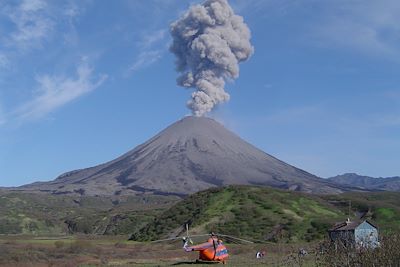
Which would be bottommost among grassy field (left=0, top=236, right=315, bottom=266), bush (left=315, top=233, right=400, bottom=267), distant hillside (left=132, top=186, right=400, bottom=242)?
grassy field (left=0, top=236, right=315, bottom=266)

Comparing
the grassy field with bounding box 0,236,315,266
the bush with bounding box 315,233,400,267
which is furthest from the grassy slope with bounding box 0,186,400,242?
the bush with bounding box 315,233,400,267

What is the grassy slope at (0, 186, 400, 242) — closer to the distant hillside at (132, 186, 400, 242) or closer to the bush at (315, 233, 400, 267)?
the distant hillside at (132, 186, 400, 242)

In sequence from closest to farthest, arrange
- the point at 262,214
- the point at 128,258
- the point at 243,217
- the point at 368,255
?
the point at 368,255 < the point at 128,258 < the point at 243,217 < the point at 262,214

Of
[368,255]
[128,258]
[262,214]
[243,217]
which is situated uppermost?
[262,214]

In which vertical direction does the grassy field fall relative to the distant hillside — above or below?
below

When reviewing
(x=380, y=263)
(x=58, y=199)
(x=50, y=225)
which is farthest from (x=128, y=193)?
(x=380, y=263)

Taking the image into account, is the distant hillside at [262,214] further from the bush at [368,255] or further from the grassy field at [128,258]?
the bush at [368,255]

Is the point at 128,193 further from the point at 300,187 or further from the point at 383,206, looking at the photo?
the point at 383,206

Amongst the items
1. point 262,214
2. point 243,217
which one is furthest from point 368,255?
point 262,214

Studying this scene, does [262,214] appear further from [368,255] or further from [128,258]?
[368,255]

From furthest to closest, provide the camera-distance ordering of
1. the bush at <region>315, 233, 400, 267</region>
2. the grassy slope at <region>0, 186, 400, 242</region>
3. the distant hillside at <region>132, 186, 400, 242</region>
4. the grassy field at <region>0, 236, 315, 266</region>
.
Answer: the grassy slope at <region>0, 186, 400, 242</region>
the distant hillside at <region>132, 186, 400, 242</region>
the grassy field at <region>0, 236, 315, 266</region>
the bush at <region>315, 233, 400, 267</region>
